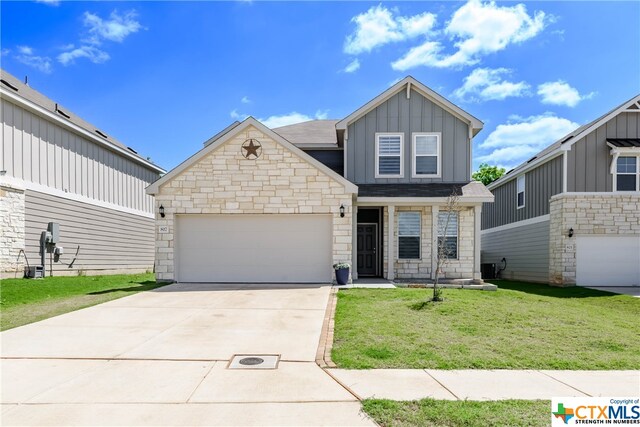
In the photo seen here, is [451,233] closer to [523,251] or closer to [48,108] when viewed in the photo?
[523,251]

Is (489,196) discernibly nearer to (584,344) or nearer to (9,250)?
(584,344)

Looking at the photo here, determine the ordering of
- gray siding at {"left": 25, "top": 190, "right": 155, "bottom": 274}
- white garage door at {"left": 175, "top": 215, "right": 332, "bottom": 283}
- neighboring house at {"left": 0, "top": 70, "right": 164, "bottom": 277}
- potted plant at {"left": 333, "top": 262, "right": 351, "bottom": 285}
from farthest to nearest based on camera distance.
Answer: gray siding at {"left": 25, "top": 190, "right": 155, "bottom": 274} → white garage door at {"left": 175, "top": 215, "right": 332, "bottom": 283} → neighboring house at {"left": 0, "top": 70, "right": 164, "bottom": 277} → potted plant at {"left": 333, "top": 262, "right": 351, "bottom": 285}

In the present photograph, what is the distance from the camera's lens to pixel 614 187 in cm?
1608

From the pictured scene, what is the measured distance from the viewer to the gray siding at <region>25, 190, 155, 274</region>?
14383 mm

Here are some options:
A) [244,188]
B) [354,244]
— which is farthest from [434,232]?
[244,188]

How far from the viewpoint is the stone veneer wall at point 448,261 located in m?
14.5

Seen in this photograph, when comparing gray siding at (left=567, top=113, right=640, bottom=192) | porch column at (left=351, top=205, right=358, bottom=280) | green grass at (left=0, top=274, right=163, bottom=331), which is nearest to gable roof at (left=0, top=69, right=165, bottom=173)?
green grass at (left=0, top=274, right=163, bottom=331)

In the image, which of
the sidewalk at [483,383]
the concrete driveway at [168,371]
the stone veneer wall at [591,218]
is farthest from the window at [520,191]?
the sidewalk at [483,383]

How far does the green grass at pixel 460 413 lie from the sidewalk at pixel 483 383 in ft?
0.68

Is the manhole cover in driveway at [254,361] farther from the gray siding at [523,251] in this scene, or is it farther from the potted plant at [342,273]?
the gray siding at [523,251]

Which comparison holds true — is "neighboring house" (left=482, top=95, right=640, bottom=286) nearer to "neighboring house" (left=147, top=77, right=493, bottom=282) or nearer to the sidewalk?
"neighboring house" (left=147, top=77, right=493, bottom=282)

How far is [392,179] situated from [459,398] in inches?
452

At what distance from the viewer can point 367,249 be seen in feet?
50.8

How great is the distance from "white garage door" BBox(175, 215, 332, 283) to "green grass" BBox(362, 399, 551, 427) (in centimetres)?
937
